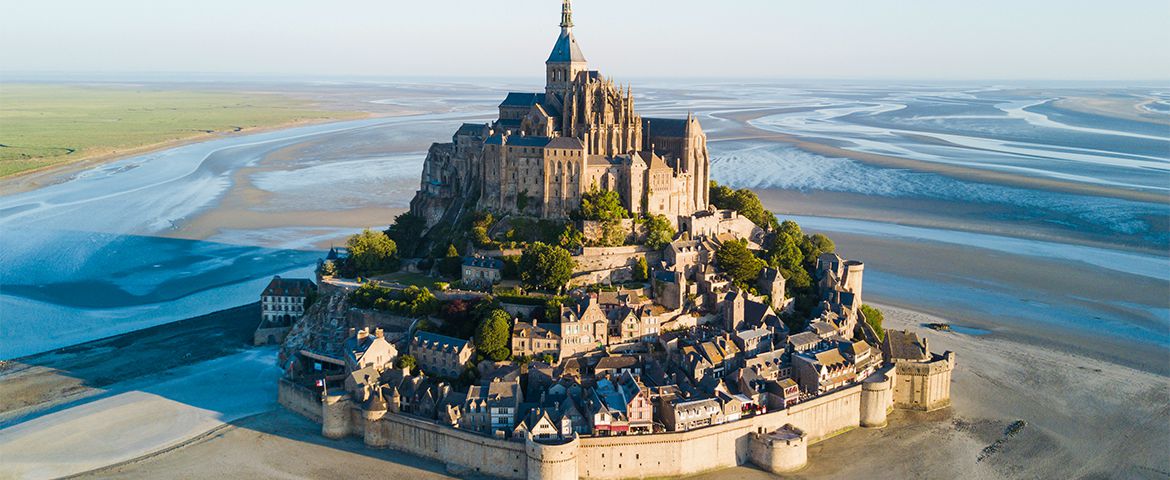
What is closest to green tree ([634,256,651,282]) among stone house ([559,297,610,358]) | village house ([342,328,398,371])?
stone house ([559,297,610,358])

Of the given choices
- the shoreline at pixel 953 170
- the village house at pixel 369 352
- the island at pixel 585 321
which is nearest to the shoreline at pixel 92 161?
the island at pixel 585 321

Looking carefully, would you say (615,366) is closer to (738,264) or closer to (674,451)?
(674,451)

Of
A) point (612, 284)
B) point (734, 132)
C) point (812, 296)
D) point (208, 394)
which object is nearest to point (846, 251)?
point (812, 296)

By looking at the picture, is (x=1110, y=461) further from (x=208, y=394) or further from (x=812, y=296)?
(x=208, y=394)

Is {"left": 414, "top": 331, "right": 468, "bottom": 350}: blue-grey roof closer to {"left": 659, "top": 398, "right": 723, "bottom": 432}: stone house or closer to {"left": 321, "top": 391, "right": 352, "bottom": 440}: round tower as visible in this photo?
{"left": 321, "top": 391, "right": 352, "bottom": 440}: round tower

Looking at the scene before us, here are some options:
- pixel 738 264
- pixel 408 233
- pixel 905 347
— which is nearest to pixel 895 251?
pixel 738 264

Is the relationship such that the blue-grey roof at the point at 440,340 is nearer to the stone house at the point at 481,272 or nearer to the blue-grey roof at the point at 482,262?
the stone house at the point at 481,272
